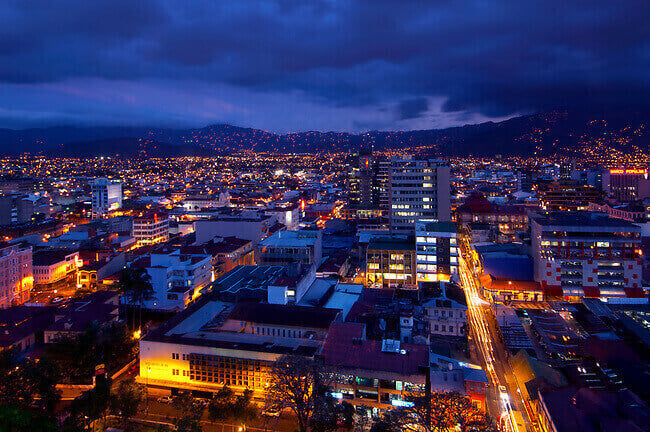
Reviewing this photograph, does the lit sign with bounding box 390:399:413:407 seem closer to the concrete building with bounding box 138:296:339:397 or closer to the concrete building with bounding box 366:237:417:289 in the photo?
the concrete building with bounding box 138:296:339:397

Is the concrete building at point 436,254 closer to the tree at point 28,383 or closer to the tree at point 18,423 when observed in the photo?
the tree at point 28,383

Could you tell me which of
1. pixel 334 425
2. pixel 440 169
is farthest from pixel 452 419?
pixel 440 169

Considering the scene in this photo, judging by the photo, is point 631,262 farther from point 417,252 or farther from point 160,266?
point 160,266

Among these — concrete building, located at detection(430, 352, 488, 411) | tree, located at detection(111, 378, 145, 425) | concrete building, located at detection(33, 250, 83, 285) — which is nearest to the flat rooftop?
concrete building, located at detection(430, 352, 488, 411)

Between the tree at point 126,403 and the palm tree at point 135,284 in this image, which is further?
the palm tree at point 135,284

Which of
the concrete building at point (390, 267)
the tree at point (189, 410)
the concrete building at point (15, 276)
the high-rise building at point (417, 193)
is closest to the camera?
the tree at point (189, 410)

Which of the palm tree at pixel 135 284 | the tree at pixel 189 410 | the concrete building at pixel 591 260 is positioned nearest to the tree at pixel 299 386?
the tree at pixel 189 410
